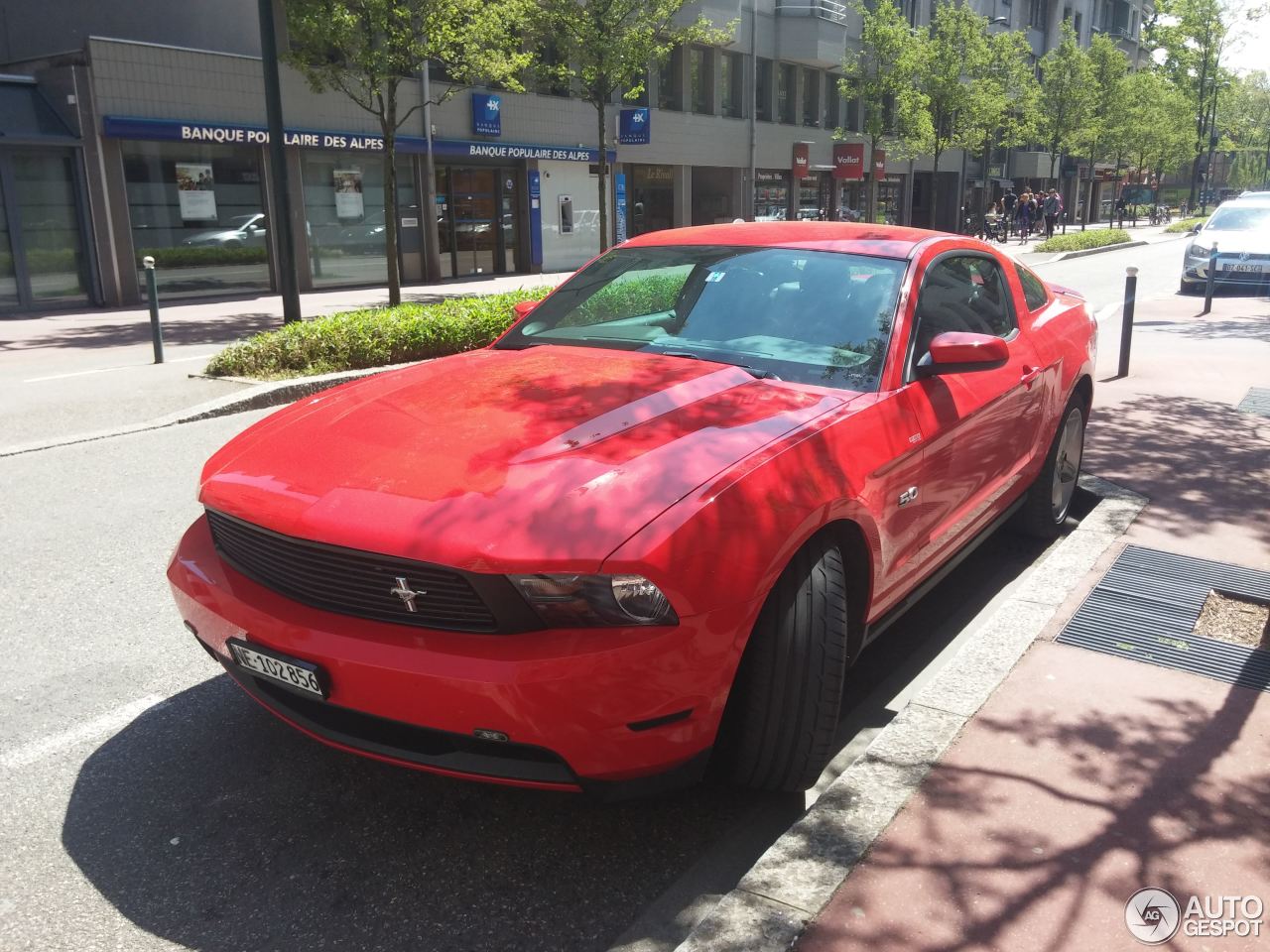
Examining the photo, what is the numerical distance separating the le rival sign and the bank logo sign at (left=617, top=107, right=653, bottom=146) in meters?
13.2

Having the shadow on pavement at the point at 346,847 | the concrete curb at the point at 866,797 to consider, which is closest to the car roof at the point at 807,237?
the concrete curb at the point at 866,797

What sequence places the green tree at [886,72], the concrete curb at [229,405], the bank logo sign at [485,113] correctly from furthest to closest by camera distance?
the green tree at [886,72] < the bank logo sign at [485,113] < the concrete curb at [229,405]

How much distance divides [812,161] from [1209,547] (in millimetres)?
36858

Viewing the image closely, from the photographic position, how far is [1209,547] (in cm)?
553

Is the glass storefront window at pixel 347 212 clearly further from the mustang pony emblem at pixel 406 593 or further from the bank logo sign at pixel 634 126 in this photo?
the mustang pony emblem at pixel 406 593

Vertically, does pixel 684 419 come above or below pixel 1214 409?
above

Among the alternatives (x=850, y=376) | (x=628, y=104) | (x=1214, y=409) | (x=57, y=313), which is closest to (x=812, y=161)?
(x=628, y=104)

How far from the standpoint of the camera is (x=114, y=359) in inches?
513

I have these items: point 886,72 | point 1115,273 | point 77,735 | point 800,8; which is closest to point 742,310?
point 77,735

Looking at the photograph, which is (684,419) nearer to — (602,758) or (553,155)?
(602,758)

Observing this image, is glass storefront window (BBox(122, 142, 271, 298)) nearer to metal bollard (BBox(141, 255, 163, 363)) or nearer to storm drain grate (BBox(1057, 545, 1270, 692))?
metal bollard (BBox(141, 255, 163, 363))

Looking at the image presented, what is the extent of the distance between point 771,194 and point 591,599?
37.5m

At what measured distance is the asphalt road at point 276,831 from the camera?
8.89 feet

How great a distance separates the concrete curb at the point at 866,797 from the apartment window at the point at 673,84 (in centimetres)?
3021
